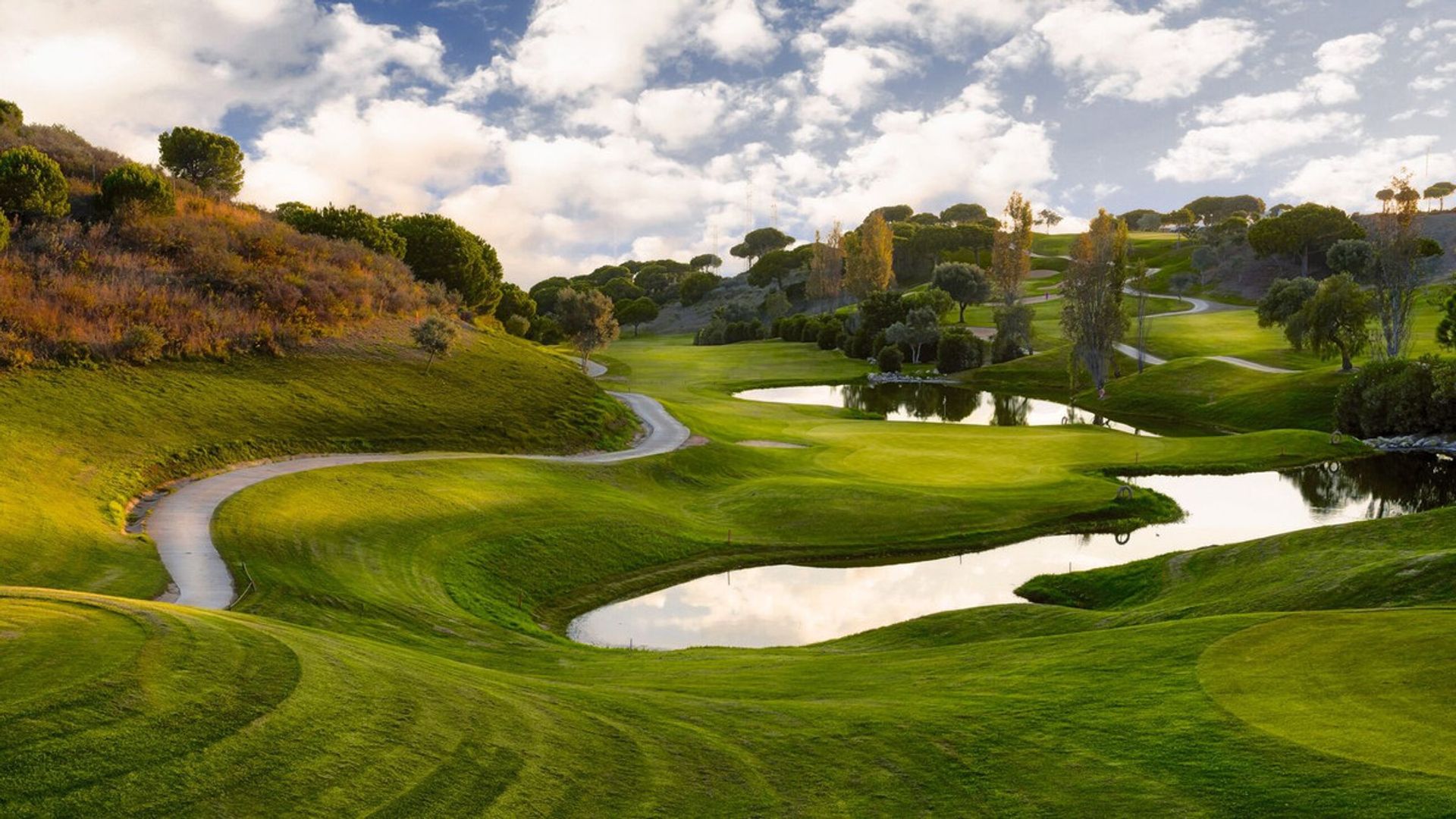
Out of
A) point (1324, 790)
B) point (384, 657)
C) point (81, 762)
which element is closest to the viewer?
point (81, 762)

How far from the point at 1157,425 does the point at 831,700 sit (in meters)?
79.1

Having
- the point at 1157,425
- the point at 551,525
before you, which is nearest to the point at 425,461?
the point at 551,525

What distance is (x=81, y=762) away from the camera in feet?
29.9

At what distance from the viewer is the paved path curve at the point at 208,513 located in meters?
23.5

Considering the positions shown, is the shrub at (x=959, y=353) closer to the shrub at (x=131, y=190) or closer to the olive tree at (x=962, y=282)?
the olive tree at (x=962, y=282)

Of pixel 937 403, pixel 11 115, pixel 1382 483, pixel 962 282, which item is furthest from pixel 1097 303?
pixel 11 115

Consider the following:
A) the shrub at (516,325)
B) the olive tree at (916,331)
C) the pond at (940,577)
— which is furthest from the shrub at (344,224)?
the olive tree at (916,331)

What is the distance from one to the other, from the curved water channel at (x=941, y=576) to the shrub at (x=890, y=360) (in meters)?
67.1

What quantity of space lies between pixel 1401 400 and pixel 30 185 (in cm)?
9402

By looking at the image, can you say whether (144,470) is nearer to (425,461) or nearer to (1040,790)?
(425,461)

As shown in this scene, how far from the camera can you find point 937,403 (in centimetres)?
9912

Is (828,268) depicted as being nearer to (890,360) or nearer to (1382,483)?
(890,360)

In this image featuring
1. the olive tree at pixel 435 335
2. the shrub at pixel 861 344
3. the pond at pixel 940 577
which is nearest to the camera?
the pond at pixel 940 577

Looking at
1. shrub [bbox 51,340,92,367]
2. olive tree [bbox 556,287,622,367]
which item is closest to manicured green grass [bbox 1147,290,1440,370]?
olive tree [bbox 556,287,622,367]
